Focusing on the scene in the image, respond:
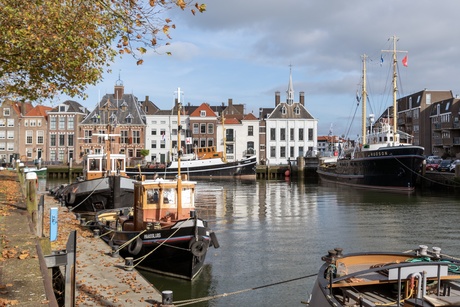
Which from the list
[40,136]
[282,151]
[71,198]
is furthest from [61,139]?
[71,198]

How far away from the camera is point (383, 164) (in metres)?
58.7

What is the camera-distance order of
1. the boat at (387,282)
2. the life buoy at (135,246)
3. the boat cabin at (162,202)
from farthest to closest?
the boat cabin at (162,202) < the life buoy at (135,246) < the boat at (387,282)

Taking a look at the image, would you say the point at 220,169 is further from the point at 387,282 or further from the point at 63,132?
the point at 387,282

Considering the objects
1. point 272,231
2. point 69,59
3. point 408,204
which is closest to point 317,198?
point 408,204

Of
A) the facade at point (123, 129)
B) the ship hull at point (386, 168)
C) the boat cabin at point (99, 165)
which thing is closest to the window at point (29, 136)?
the facade at point (123, 129)

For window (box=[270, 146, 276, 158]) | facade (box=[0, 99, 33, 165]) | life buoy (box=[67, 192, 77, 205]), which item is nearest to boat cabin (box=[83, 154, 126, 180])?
life buoy (box=[67, 192, 77, 205])

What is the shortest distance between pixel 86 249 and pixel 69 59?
649 cm

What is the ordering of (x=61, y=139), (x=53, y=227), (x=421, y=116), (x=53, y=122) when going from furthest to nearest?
(x=421, y=116) → (x=53, y=122) → (x=61, y=139) → (x=53, y=227)

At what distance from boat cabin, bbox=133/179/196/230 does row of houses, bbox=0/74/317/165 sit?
74.6m

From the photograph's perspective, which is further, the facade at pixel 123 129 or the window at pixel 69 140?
the window at pixel 69 140

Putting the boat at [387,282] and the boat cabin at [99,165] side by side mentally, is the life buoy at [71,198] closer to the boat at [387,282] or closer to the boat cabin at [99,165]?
the boat cabin at [99,165]

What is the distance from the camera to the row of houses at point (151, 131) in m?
95.4

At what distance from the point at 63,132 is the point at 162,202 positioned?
8281cm

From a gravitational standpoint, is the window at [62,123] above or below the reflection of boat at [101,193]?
above
